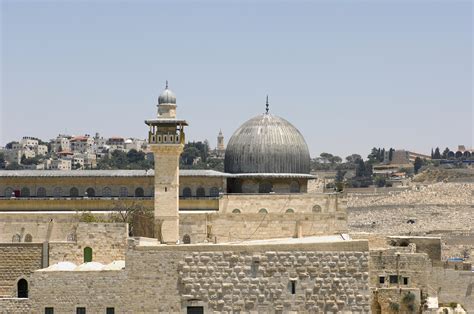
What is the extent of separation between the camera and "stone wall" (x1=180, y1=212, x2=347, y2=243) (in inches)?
1407

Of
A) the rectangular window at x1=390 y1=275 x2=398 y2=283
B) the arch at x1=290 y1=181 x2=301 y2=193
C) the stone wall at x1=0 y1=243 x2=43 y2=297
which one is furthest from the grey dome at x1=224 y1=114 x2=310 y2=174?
the stone wall at x1=0 y1=243 x2=43 y2=297

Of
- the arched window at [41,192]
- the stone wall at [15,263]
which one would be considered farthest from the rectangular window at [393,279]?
the arched window at [41,192]

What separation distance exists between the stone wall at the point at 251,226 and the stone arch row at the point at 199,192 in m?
2.70

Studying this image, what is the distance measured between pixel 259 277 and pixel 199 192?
10.9 m

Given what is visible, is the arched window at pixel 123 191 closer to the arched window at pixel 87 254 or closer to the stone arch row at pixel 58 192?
the stone arch row at pixel 58 192

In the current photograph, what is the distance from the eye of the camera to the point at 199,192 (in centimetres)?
3884

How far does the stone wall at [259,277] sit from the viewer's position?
1109 inches

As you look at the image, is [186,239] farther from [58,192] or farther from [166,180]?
[58,192]

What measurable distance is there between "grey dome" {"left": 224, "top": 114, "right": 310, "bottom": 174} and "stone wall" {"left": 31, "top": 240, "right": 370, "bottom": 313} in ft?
34.5

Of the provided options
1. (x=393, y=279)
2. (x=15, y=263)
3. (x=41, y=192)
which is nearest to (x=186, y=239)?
(x=41, y=192)

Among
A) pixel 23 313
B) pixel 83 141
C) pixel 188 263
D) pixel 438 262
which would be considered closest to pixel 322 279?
pixel 188 263

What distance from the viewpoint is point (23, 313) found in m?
29.2

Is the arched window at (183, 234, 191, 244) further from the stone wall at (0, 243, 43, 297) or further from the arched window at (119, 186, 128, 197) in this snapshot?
the stone wall at (0, 243, 43, 297)

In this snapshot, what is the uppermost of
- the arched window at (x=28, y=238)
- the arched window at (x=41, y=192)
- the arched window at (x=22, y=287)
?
the arched window at (x=41, y=192)
